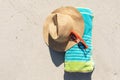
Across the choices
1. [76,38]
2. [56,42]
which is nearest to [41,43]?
[56,42]

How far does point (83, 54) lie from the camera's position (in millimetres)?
2033

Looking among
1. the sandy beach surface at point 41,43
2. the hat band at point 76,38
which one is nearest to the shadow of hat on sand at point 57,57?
the sandy beach surface at point 41,43

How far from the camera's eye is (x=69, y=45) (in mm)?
2059

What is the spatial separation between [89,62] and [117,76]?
0.17 metres

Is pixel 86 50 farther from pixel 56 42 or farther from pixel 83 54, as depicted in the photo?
pixel 56 42

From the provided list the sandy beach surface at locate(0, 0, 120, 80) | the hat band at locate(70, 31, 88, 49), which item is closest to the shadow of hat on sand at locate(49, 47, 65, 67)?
the sandy beach surface at locate(0, 0, 120, 80)

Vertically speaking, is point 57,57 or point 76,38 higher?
point 76,38

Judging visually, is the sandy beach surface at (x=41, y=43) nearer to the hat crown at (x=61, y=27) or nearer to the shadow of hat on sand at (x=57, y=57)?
the shadow of hat on sand at (x=57, y=57)

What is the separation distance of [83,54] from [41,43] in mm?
223

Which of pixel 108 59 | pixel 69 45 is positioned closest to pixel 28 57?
pixel 69 45

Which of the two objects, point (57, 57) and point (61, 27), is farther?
point (57, 57)

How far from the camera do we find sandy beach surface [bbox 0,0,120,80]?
2.11 m

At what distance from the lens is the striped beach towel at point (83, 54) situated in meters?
2.02

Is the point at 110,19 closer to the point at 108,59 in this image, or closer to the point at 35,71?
the point at 108,59
